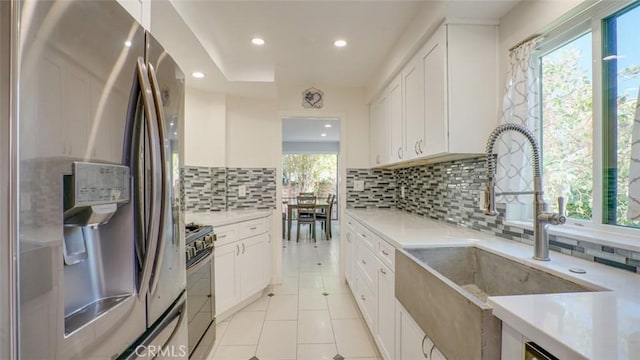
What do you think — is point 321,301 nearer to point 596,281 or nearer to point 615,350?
point 596,281

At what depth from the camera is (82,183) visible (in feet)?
2.12

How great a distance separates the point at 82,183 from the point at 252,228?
2307mm

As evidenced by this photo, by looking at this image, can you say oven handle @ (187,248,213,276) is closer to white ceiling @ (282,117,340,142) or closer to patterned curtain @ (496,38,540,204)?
patterned curtain @ (496,38,540,204)

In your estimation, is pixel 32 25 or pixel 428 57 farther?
pixel 428 57

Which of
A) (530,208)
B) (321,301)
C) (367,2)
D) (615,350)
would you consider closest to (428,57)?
(367,2)

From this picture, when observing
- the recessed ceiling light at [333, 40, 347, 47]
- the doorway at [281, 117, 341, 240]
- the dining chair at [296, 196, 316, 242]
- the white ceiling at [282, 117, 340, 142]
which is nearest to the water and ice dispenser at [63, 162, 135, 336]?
the recessed ceiling light at [333, 40, 347, 47]

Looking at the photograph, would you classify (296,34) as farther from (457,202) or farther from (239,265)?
(239,265)

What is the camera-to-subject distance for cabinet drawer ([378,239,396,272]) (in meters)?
1.66

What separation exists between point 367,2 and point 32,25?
1.80 meters

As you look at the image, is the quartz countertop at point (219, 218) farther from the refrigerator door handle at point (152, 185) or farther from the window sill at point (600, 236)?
the window sill at point (600, 236)

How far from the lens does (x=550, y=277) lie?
1.10 meters

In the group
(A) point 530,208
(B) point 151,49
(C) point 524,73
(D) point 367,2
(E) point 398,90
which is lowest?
(A) point 530,208

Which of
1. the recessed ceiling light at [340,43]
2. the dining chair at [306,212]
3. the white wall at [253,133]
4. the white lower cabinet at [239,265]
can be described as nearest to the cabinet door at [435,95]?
the recessed ceiling light at [340,43]

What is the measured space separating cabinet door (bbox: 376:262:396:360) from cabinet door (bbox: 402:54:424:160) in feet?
3.00
